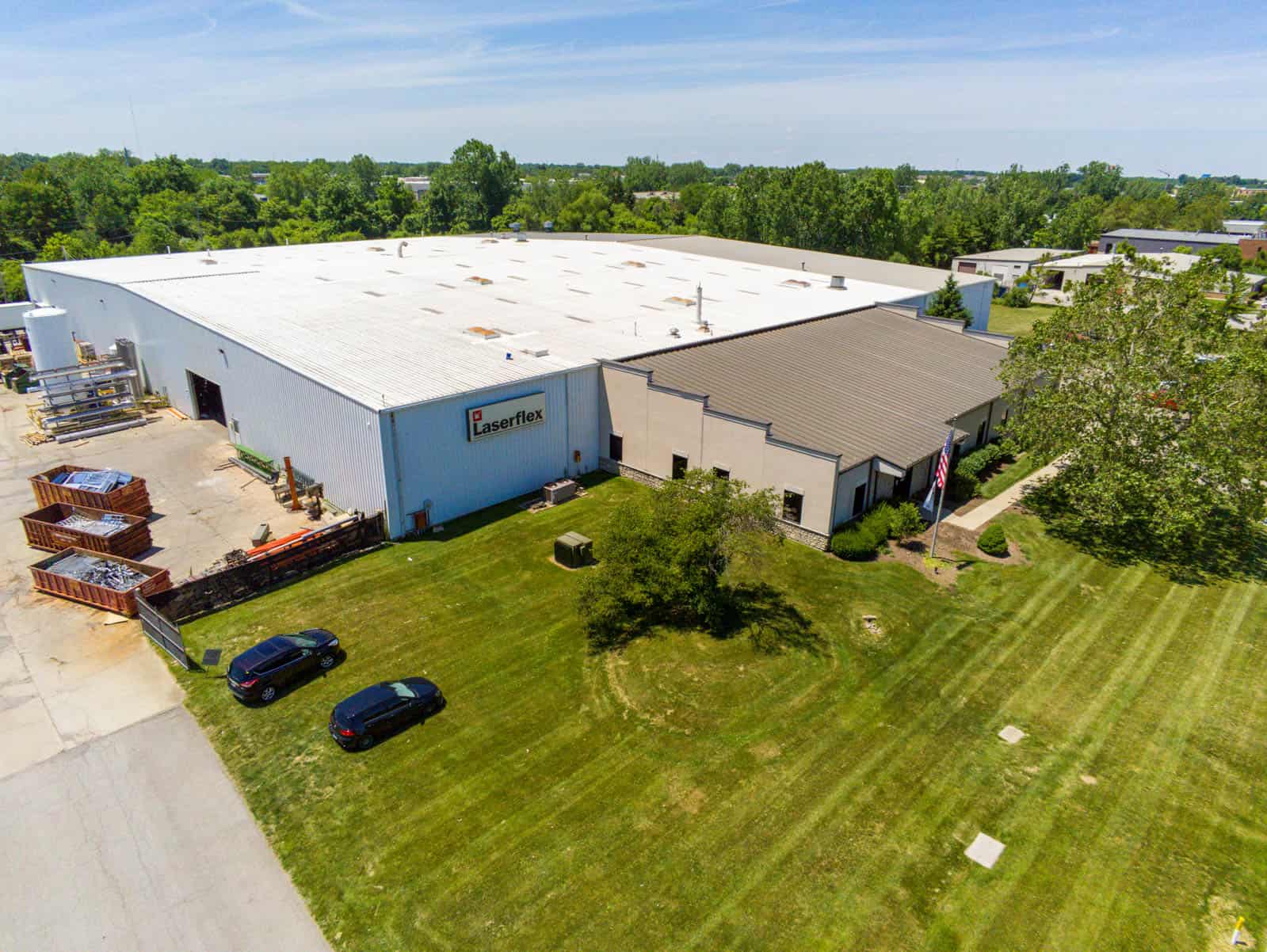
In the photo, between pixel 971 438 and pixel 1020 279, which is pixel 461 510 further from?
pixel 1020 279

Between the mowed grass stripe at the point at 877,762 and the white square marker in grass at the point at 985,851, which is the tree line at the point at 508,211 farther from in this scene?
the white square marker in grass at the point at 985,851

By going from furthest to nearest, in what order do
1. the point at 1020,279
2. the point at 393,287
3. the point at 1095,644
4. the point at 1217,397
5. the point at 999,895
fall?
the point at 1020,279
the point at 393,287
the point at 1217,397
the point at 1095,644
the point at 999,895

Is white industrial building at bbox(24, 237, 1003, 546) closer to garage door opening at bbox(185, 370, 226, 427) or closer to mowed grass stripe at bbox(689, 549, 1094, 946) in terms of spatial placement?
garage door opening at bbox(185, 370, 226, 427)

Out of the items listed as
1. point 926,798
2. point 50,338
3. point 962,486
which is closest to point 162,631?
point 926,798

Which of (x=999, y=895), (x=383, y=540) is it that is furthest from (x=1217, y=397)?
(x=383, y=540)

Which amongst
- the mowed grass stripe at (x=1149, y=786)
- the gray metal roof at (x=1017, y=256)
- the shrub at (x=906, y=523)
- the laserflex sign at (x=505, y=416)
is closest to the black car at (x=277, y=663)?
the laserflex sign at (x=505, y=416)

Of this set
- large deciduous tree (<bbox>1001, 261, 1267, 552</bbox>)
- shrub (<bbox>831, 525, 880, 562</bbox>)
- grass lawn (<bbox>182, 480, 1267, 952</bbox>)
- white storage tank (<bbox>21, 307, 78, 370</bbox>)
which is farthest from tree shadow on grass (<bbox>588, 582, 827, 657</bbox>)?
white storage tank (<bbox>21, 307, 78, 370</bbox>)
